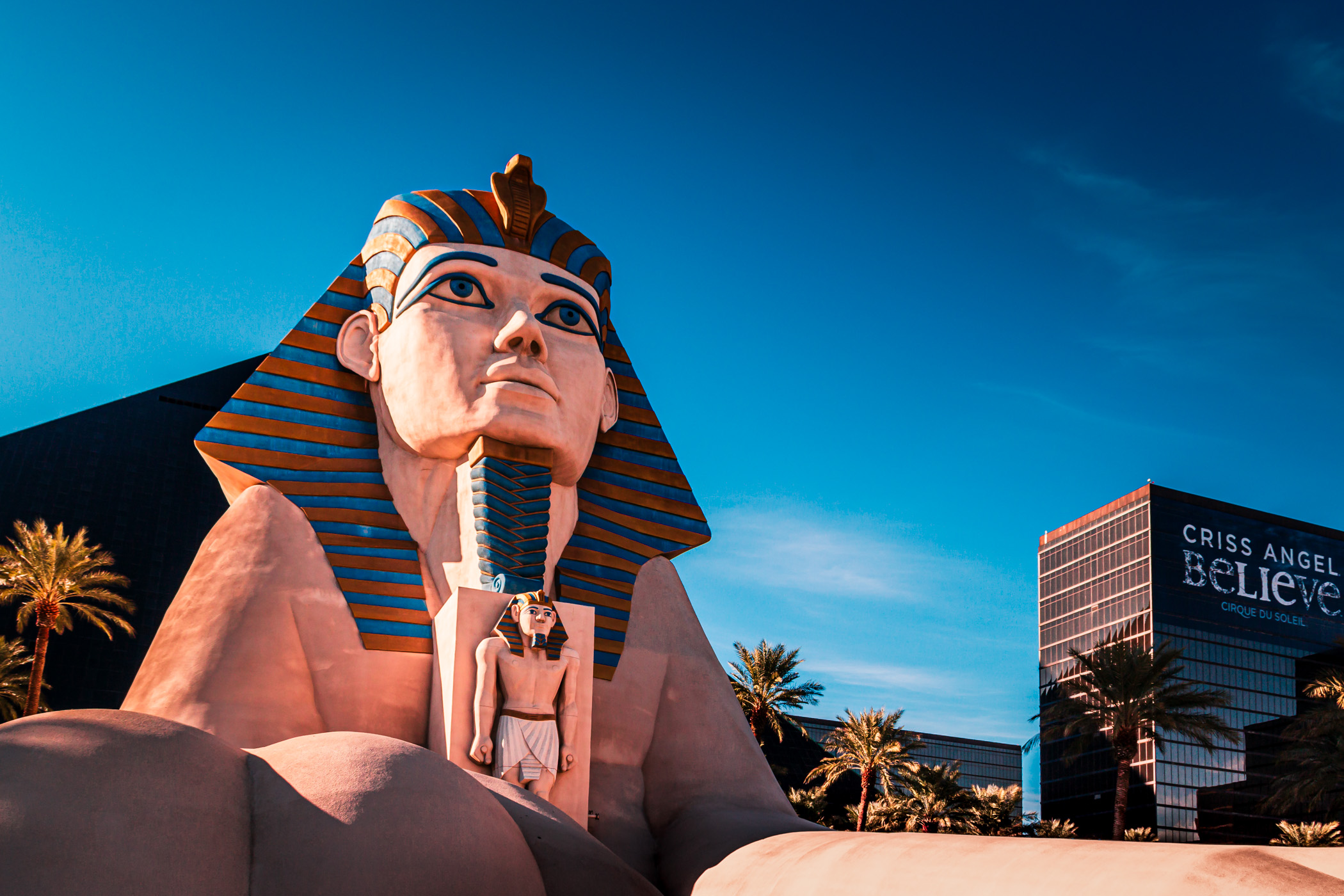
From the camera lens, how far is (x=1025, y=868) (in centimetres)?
592

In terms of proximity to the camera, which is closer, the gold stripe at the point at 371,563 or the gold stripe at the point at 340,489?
the gold stripe at the point at 371,563

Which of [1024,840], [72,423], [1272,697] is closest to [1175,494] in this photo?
[1272,697]

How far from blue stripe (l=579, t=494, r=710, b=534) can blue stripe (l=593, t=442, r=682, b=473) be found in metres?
0.51

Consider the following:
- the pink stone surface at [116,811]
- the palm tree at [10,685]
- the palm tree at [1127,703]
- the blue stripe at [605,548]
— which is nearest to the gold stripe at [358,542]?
the blue stripe at [605,548]

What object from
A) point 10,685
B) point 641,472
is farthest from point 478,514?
point 10,685

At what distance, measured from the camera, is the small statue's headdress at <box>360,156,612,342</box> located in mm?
12789

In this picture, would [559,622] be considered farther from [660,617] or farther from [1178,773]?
[1178,773]

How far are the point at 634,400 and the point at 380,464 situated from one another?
313cm

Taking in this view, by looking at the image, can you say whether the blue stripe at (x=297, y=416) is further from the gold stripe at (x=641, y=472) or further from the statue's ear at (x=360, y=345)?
the gold stripe at (x=641, y=472)

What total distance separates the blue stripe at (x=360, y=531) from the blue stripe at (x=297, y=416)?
1.15 m

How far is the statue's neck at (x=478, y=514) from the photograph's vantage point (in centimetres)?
1195

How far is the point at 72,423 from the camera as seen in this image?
33.7 m

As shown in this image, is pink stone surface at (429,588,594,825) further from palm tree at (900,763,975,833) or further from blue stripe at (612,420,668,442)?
palm tree at (900,763,975,833)

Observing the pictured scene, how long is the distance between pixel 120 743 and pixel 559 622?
5.43 meters
